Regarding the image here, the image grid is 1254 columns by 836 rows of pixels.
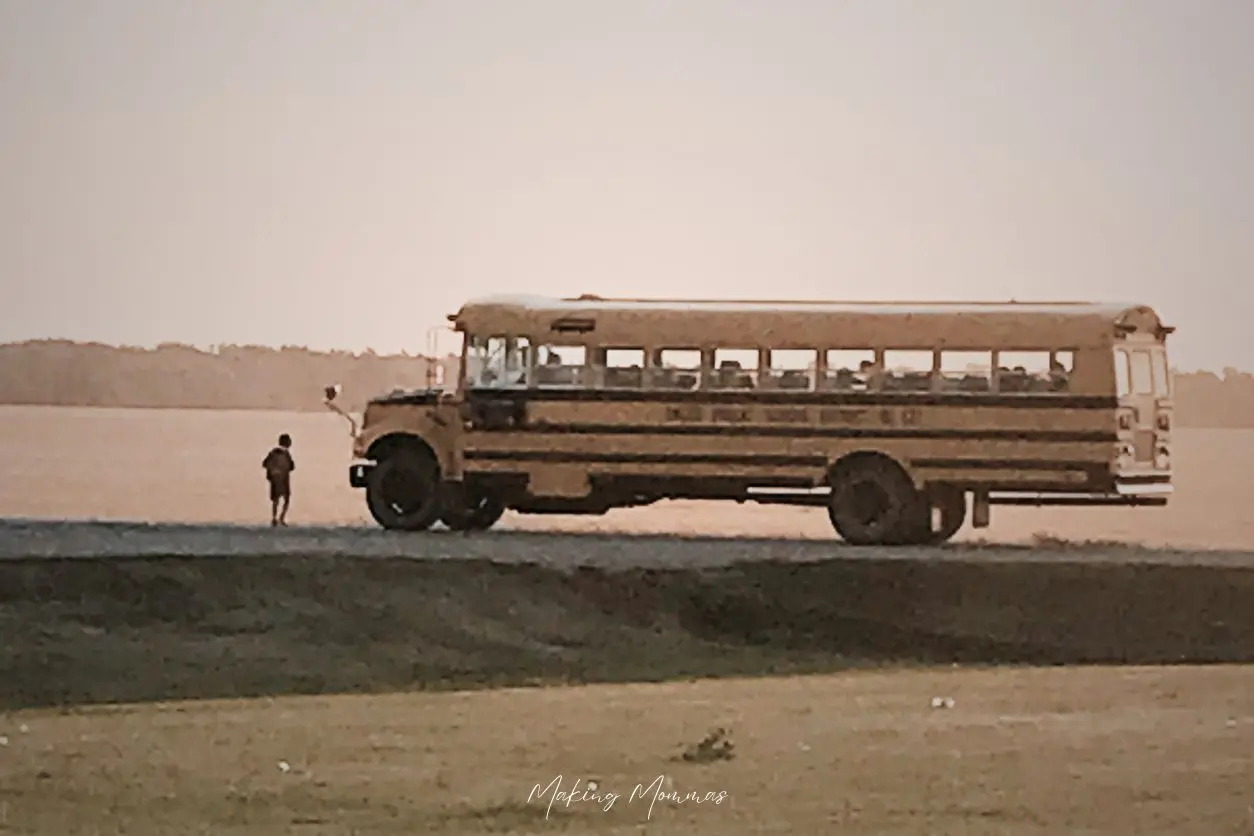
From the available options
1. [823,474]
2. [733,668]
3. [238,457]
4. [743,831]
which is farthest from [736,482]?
[238,457]

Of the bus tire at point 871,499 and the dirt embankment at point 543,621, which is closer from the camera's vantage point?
the dirt embankment at point 543,621

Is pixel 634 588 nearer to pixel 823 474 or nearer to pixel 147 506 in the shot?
pixel 823 474

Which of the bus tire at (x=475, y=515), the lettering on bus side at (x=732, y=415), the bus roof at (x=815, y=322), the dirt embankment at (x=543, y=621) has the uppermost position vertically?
the bus roof at (x=815, y=322)

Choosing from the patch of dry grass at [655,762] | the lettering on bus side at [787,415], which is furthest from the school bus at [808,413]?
the patch of dry grass at [655,762]

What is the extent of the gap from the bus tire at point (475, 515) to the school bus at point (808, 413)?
17.1 inches

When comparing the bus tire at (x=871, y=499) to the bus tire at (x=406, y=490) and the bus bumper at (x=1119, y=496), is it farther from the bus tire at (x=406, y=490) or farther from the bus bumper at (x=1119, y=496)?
the bus tire at (x=406, y=490)

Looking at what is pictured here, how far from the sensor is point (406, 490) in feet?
86.2

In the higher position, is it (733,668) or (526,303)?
(526,303)

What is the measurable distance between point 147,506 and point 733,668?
27.9 m

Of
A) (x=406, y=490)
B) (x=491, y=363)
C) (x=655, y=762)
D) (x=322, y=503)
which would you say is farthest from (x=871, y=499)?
(x=322, y=503)

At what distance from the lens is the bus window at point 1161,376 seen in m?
25.4

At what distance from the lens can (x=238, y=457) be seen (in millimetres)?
94625

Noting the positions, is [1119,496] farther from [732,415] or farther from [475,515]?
[475,515]

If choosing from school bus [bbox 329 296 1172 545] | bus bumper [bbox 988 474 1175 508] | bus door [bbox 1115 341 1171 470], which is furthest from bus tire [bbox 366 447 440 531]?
bus door [bbox 1115 341 1171 470]
